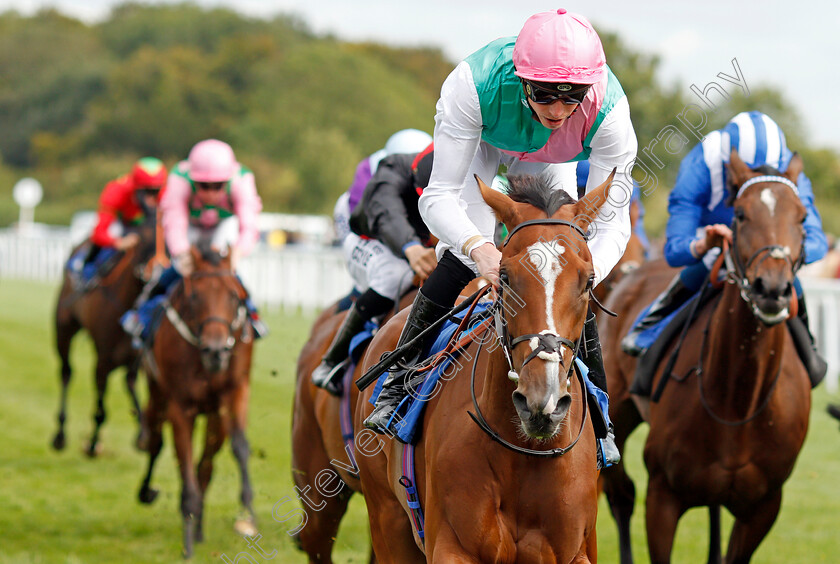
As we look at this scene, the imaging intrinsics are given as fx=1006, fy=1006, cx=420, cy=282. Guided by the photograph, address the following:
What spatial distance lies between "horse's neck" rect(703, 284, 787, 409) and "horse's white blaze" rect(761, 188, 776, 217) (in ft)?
1.50

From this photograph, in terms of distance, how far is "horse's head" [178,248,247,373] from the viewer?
22.4 feet

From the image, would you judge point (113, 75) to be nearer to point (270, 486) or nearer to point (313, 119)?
point (313, 119)

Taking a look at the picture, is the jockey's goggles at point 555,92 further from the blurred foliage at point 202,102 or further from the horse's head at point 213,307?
the blurred foliage at point 202,102

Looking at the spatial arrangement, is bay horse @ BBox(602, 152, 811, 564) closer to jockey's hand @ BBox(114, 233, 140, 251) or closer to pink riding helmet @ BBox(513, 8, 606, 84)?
pink riding helmet @ BBox(513, 8, 606, 84)

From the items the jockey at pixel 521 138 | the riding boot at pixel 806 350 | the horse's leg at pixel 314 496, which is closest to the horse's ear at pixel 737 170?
the riding boot at pixel 806 350

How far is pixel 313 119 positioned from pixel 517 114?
177ft

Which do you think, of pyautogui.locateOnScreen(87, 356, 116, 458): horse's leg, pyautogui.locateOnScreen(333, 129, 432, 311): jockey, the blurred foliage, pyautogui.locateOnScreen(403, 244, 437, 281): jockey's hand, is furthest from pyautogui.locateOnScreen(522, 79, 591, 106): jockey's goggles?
the blurred foliage

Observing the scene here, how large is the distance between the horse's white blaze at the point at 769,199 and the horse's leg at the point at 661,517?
4.44ft

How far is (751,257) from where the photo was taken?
14.1 feet

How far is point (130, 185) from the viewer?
10.5 m

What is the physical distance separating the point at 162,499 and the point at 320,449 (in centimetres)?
317

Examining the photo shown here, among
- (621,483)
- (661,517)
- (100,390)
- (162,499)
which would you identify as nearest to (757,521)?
(661,517)

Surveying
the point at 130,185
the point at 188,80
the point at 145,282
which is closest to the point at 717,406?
the point at 145,282

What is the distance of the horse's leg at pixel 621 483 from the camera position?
5828mm
